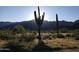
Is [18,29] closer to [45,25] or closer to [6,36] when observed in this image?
[6,36]

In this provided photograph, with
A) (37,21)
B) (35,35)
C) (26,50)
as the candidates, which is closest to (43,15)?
(37,21)

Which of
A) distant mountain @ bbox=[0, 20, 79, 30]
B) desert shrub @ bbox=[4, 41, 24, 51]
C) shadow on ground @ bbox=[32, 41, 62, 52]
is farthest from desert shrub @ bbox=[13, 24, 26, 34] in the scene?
shadow on ground @ bbox=[32, 41, 62, 52]

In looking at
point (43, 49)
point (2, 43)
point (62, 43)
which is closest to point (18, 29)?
point (2, 43)

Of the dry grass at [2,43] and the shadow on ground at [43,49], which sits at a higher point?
the dry grass at [2,43]

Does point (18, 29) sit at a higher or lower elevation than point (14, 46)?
higher

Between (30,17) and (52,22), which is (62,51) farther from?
(30,17)

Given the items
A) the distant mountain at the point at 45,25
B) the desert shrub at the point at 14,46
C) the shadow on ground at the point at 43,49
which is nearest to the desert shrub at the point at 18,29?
the distant mountain at the point at 45,25

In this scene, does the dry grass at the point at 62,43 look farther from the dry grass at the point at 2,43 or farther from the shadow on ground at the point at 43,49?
the dry grass at the point at 2,43

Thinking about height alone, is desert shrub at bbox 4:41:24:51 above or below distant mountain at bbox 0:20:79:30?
below

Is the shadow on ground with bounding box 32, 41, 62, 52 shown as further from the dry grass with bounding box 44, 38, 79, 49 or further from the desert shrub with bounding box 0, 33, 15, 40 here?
the desert shrub with bounding box 0, 33, 15, 40

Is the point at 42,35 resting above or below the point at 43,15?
below
